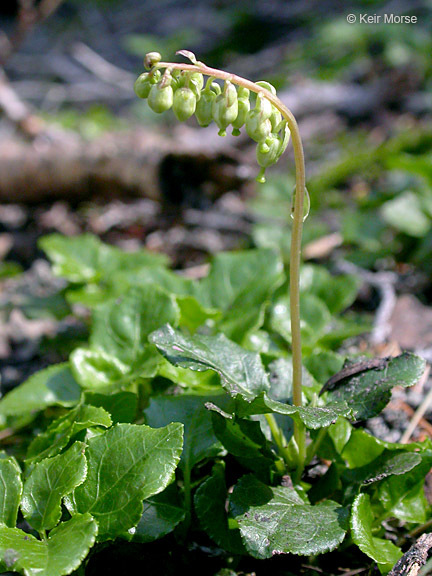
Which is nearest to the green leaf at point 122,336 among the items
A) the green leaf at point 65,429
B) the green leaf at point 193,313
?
the green leaf at point 193,313

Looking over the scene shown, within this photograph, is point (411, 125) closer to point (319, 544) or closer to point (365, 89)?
point (365, 89)

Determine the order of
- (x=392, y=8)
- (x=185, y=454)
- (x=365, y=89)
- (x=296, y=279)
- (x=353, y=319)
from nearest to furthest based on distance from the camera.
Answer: (x=296, y=279) < (x=185, y=454) < (x=353, y=319) < (x=365, y=89) < (x=392, y=8)

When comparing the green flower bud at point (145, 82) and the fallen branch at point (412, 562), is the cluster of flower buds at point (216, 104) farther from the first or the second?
the fallen branch at point (412, 562)

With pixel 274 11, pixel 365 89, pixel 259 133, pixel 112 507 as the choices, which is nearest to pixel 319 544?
pixel 112 507

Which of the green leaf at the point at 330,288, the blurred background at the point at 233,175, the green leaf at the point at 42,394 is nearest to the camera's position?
the green leaf at the point at 42,394

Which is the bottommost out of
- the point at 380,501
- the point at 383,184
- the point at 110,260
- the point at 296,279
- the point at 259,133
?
the point at 383,184

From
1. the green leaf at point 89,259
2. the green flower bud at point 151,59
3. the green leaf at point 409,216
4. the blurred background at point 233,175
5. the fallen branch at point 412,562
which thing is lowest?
the blurred background at point 233,175
